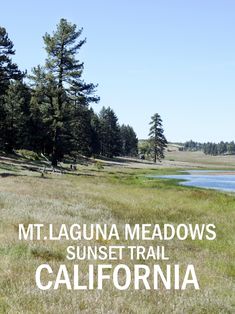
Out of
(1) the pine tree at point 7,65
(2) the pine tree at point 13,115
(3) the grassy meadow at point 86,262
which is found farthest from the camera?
(2) the pine tree at point 13,115

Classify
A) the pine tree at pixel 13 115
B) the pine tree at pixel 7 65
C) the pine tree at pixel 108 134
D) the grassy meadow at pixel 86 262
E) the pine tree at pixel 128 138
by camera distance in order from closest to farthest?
the grassy meadow at pixel 86 262 → the pine tree at pixel 7 65 → the pine tree at pixel 13 115 → the pine tree at pixel 108 134 → the pine tree at pixel 128 138

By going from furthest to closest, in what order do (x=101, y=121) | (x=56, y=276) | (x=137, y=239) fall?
(x=101, y=121) → (x=137, y=239) → (x=56, y=276)

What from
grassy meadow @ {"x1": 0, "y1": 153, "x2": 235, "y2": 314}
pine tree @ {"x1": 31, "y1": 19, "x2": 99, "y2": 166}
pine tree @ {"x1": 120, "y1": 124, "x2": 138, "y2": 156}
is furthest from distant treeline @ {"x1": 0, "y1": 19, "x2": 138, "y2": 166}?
pine tree @ {"x1": 120, "y1": 124, "x2": 138, "y2": 156}

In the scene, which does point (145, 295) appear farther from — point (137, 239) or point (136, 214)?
point (136, 214)

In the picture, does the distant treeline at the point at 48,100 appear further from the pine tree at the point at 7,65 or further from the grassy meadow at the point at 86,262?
the grassy meadow at the point at 86,262

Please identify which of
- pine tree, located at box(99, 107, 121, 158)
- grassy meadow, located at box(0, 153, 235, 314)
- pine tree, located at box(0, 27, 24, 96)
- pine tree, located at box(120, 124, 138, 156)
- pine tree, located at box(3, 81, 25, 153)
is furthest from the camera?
pine tree, located at box(120, 124, 138, 156)

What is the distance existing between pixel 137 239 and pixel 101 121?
105 m

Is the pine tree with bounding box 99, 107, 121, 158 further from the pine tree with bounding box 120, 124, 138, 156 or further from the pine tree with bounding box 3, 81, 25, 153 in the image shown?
the pine tree with bounding box 3, 81, 25, 153

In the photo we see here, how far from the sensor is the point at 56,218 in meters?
13.2

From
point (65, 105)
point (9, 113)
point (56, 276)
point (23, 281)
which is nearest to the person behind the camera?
point (23, 281)

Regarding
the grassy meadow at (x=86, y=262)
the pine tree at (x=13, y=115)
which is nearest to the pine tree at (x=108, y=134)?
the pine tree at (x=13, y=115)

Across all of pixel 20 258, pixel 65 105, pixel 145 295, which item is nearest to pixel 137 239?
pixel 20 258

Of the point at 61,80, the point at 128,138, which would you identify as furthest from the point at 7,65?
the point at 128,138

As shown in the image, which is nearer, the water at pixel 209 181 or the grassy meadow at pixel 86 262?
the grassy meadow at pixel 86 262
